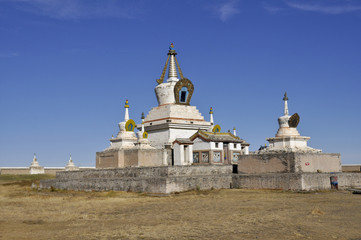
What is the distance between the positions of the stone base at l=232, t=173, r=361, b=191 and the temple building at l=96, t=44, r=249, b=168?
6062 millimetres

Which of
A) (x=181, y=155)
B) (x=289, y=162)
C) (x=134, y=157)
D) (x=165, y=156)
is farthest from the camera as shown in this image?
(x=165, y=156)

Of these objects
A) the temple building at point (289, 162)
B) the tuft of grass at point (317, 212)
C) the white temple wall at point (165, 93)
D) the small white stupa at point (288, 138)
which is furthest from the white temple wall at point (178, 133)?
the tuft of grass at point (317, 212)

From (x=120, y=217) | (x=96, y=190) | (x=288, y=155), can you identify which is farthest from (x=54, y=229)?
(x=288, y=155)

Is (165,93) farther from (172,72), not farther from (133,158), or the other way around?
(133,158)

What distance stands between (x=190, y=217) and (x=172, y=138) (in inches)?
811

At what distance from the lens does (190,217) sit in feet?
43.9

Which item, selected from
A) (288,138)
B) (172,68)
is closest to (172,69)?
(172,68)

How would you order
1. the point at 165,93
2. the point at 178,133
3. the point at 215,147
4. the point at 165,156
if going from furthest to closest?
the point at 165,93 < the point at 178,133 < the point at 165,156 < the point at 215,147

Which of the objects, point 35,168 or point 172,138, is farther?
point 35,168

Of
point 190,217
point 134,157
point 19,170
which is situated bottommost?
point 190,217

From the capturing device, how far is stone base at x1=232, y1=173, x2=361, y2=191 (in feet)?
69.6

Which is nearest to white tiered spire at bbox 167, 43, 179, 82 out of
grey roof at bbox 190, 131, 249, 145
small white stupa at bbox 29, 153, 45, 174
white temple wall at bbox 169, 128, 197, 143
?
white temple wall at bbox 169, 128, 197, 143

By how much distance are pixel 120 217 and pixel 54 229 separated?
2.53 m

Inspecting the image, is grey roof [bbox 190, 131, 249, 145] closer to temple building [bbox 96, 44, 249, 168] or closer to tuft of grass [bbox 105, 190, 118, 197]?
temple building [bbox 96, 44, 249, 168]
